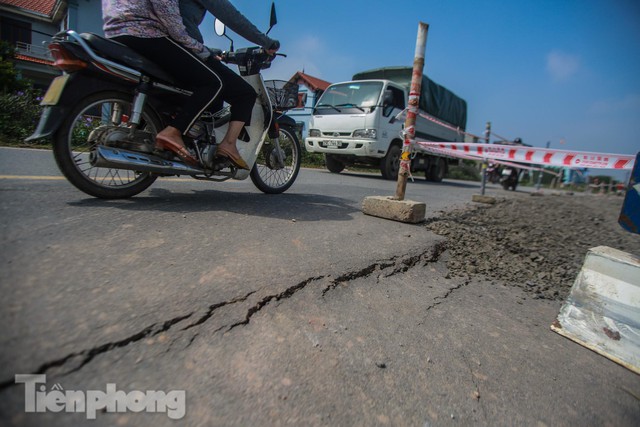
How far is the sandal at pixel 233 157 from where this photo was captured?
2760 mm

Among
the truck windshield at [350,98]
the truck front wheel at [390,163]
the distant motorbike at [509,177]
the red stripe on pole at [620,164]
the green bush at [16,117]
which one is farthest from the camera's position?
→ the distant motorbike at [509,177]

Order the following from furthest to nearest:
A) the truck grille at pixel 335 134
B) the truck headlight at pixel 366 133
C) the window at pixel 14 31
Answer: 1. the window at pixel 14 31
2. the truck grille at pixel 335 134
3. the truck headlight at pixel 366 133

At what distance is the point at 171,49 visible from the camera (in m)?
2.35

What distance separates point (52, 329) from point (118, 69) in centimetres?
194

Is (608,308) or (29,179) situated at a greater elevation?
(29,179)

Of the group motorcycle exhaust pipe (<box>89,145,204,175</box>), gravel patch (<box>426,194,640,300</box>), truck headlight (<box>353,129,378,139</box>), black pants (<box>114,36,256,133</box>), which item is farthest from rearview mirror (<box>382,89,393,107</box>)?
motorcycle exhaust pipe (<box>89,145,204,175</box>)

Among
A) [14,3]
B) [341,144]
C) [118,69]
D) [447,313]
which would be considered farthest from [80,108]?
[14,3]

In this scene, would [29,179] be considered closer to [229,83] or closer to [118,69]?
[118,69]

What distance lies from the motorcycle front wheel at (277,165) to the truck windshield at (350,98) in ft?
15.9

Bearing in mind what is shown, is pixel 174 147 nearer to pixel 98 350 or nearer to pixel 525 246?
pixel 98 350

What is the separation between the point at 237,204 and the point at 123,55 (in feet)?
4.47

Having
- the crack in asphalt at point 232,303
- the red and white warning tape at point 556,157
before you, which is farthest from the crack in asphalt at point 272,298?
the red and white warning tape at point 556,157

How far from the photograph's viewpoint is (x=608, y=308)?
157cm

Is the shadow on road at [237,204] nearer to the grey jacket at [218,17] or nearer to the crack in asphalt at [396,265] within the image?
the crack in asphalt at [396,265]
